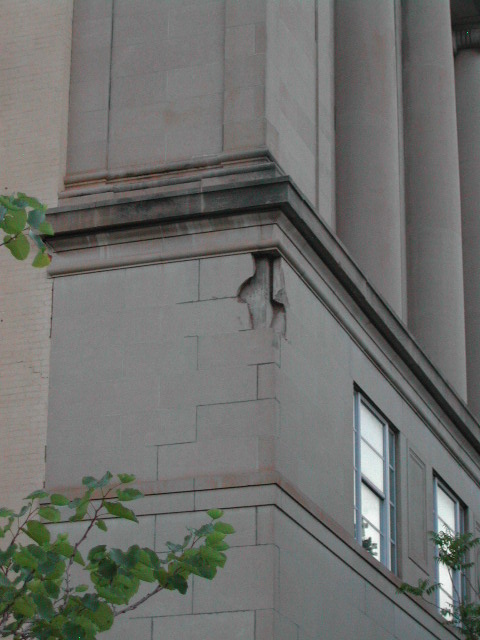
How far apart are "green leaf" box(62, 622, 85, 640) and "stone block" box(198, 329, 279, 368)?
7764mm

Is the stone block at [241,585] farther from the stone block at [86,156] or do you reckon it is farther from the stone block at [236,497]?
the stone block at [86,156]

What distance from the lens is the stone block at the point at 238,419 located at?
61.3 feet

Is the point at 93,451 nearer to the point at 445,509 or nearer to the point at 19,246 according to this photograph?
the point at 19,246

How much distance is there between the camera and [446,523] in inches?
1011

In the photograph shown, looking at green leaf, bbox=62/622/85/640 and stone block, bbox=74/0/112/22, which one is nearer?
green leaf, bbox=62/622/85/640

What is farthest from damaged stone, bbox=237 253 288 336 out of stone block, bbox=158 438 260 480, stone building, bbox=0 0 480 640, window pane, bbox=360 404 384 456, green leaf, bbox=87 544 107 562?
green leaf, bbox=87 544 107 562

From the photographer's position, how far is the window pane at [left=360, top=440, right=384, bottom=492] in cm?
2209

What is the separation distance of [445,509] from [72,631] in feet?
49.4

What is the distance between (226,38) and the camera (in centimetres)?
2142

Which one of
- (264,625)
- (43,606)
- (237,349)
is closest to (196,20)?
(237,349)

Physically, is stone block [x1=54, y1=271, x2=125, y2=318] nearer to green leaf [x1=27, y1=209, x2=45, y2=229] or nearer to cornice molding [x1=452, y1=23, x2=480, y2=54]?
green leaf [x1=27, y1=209, x2=45, y2=229]

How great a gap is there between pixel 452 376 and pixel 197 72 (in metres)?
10.4

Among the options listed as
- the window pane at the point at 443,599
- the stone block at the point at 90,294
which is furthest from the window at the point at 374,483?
the stone block at the point at 90,294

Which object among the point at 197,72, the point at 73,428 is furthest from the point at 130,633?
the point at 197,72
